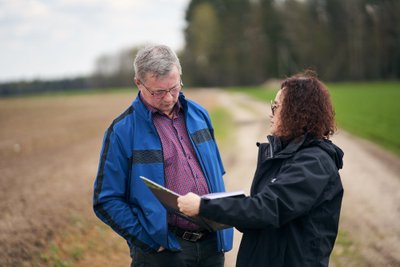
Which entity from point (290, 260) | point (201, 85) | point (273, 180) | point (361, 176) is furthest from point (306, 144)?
point (201, 85)

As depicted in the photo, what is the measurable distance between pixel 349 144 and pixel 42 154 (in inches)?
371

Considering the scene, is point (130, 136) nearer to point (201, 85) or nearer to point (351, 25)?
point (351, 25)

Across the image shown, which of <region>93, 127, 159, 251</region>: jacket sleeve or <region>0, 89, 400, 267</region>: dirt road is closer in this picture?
<region>93, 127, 159, 251</region>: jacket sleeve

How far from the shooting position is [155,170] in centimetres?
252

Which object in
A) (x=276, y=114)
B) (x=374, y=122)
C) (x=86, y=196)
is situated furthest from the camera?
(x=374, y=122)

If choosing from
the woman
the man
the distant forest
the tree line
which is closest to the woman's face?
the woman

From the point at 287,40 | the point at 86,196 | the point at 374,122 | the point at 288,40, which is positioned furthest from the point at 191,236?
the point at 287,40

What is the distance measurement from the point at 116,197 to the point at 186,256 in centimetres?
58

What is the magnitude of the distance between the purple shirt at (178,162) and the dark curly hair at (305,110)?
62cm

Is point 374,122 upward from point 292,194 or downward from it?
downward

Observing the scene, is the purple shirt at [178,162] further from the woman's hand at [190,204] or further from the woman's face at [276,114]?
the woman's face at [276,114]

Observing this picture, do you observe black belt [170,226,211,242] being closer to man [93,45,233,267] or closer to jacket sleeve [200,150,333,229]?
man [93,45,233,267]

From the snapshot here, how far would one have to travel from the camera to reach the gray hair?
2.52 meters

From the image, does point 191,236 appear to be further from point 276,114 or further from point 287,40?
point 287,40
